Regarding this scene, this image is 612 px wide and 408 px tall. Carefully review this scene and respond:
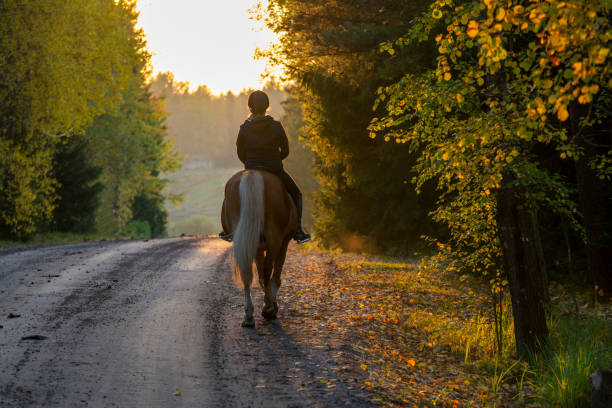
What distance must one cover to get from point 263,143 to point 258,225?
1.44 metres

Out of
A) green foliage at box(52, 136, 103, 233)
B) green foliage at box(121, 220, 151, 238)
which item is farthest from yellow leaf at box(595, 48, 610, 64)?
green foliage at box(121, 220, 151, 238)

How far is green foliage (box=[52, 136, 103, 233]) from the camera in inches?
1048

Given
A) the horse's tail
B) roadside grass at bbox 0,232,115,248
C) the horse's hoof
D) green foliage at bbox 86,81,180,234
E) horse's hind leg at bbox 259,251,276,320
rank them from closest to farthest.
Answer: the horse's tail < horse's hind leg at bbox 259,251,276,320 < the horse's hoof < roadside grass at bbox 0,232,115,248 < green foliage at bbox 86,81,180,234

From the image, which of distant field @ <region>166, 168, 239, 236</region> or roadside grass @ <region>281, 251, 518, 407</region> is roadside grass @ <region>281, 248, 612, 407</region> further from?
distant field @ <region>166, 168, 239, 236</region>

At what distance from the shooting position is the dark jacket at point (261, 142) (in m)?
8.23

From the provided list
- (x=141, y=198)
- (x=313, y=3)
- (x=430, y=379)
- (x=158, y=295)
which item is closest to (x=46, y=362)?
(x=158, y=295)

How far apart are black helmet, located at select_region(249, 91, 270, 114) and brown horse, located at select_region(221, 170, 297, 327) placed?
1139 millimetres

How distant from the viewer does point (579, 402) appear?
5.84m

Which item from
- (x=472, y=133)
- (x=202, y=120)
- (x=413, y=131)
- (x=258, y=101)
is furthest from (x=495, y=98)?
(x=202, y=120)

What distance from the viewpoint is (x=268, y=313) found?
26.1 ft

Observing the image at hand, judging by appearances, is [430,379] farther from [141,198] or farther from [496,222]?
[141,198]

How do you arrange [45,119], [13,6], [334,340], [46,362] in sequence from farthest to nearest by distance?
[45,119], [13,6], [334,340], [46,362]

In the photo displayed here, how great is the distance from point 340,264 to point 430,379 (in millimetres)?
8589

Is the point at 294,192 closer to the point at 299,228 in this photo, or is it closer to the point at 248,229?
the point at 299,228
